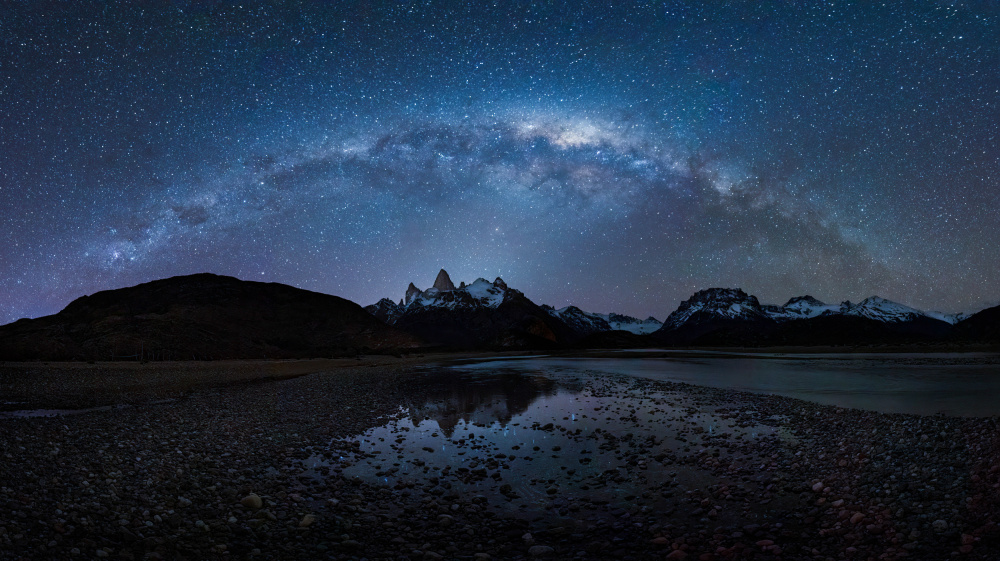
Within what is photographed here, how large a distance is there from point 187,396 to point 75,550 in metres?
28.7

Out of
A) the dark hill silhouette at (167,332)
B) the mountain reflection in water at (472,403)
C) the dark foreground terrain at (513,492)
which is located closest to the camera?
the dark foreground terrain at (513,492)

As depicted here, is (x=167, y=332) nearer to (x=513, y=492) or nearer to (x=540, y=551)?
(x=513, y=492)

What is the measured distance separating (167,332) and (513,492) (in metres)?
139

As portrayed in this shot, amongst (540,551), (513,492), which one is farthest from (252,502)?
(540,551)

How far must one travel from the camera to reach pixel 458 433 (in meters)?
18.9

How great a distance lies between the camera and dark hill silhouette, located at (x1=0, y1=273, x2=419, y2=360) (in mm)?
94412

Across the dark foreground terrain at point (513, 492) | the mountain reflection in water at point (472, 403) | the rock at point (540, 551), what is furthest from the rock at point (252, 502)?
the mountain reflection in water at point (472, 403)

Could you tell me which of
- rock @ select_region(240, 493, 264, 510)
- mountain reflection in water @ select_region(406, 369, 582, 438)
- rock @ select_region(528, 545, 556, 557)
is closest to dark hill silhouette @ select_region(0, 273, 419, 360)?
mountain reflection in water @ select_region(406, 369, 582, 438)

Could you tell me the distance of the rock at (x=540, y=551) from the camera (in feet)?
25.3

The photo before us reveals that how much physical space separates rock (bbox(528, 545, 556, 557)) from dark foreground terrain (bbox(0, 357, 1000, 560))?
0.04 meters

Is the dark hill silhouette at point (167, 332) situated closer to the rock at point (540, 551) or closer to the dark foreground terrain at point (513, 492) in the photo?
the dark foreground terrain at point (513, 492)

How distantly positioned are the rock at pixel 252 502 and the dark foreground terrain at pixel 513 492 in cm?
3

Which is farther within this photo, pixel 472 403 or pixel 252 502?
pixel 472 403

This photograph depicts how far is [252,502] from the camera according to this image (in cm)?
973
